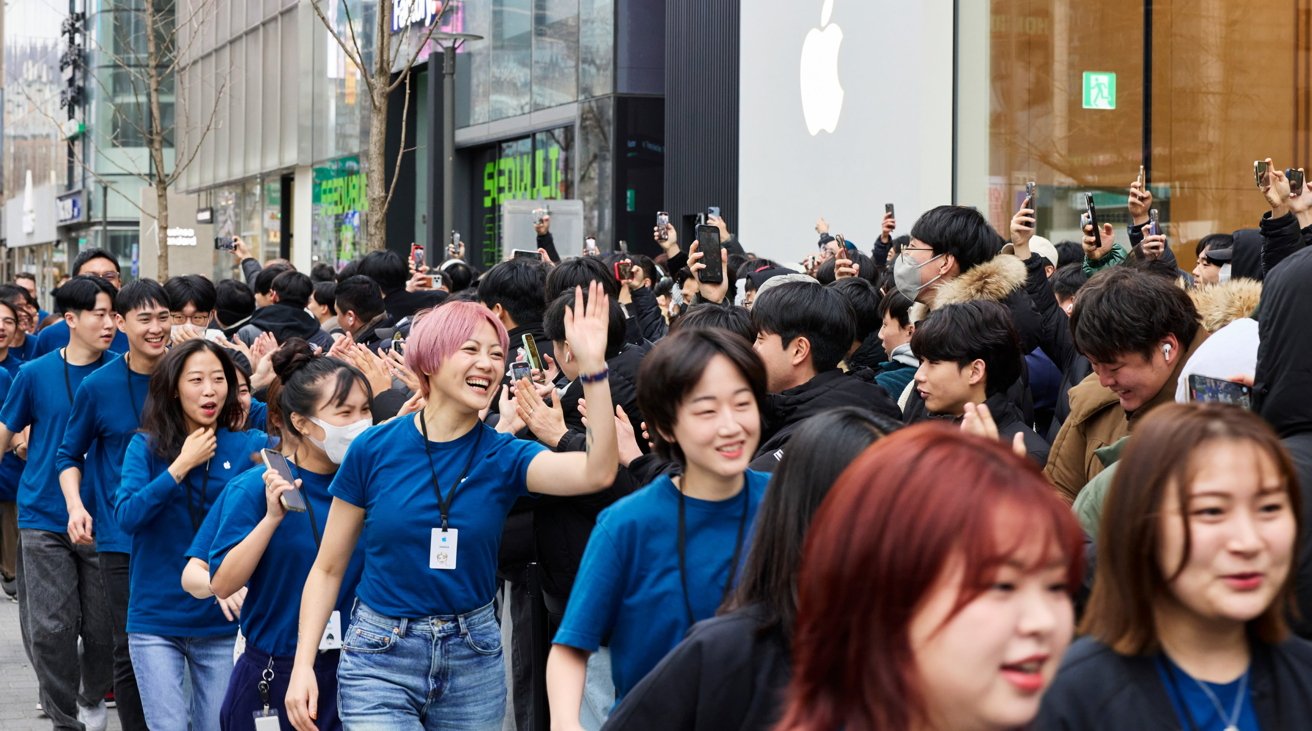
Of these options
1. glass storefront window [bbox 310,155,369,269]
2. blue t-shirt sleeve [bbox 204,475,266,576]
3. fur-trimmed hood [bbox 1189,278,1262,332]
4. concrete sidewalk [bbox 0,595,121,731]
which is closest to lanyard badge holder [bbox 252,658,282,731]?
blue t-shirt sleeve [bbox 204,475,266,576]

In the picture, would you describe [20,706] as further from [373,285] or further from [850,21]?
[850,21]

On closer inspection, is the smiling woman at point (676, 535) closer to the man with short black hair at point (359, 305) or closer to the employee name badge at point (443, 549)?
the employee name badge at point (443, 549)

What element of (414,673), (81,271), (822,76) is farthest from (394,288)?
(822,76)

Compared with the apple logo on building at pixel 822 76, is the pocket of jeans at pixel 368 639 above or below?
below

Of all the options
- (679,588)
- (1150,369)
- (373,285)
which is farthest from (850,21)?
(679,588)

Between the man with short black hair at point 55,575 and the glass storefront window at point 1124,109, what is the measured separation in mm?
7867

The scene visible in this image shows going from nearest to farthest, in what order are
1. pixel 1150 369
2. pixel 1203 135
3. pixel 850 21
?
pixel 1150 369, pixel 1203 135, pixel 850 21

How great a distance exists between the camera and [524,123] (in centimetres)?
2506

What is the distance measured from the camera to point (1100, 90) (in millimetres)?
12820

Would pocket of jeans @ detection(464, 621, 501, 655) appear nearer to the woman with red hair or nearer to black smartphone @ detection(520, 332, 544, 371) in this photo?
black smartphone @ detection(520, 332, 544, 371)

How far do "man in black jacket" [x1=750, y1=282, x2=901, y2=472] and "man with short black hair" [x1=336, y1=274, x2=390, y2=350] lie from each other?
4706 mm

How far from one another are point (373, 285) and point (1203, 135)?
6445 millimetres

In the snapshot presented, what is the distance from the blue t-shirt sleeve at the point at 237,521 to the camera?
5.34 meters

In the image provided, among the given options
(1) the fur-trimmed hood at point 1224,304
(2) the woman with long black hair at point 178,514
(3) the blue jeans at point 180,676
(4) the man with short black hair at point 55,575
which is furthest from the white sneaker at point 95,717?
(1) the fur-trimmed hood at point 1224,304
